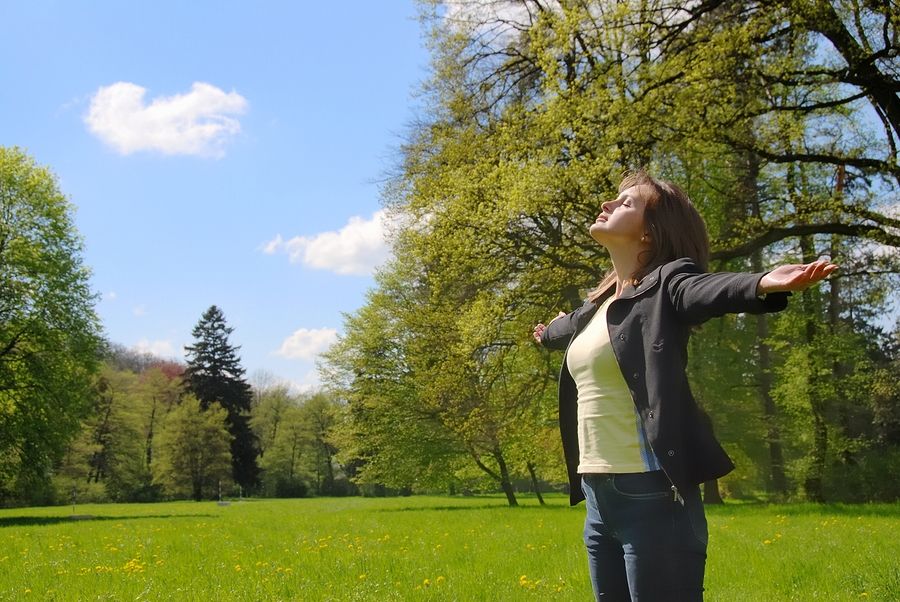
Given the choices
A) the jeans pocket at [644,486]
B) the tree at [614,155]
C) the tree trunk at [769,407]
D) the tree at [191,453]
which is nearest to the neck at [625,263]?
the jeans pocket at [644,486]

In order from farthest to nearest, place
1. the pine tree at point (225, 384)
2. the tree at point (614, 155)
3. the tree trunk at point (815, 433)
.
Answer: the pine tree at point (225, 384)
the tree trunk at point (815, 433)
the tree at point (614, 155)

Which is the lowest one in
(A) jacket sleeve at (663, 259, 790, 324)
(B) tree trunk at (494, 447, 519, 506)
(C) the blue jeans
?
(B) tree trunk at (494, 447, 519, 506)

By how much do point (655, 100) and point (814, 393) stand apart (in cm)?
1300

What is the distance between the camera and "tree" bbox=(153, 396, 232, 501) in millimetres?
53344

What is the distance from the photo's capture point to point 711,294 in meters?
2.30

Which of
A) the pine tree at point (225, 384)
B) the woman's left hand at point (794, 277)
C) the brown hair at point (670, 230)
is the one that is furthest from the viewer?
the pine tree at point (225, 384)

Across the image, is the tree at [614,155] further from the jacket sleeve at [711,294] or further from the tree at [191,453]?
the tree at [191,453]

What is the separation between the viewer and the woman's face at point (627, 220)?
2887 mm

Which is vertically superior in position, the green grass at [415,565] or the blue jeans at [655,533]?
the blue jeans at [655,533]

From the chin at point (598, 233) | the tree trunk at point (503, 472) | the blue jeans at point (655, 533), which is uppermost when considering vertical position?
the chin at point (598, 233)

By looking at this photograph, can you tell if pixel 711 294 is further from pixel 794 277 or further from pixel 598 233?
pixel 598 233

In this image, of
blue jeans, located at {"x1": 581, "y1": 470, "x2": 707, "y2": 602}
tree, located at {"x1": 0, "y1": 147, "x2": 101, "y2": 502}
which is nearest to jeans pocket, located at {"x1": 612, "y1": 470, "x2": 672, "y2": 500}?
blue jeans, located at {"x1": 581, "y1": 470, "x2": 707, "y2": 602}

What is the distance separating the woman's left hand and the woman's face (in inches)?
31.4

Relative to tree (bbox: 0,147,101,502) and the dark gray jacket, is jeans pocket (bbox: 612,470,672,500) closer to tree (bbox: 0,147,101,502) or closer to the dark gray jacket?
the dark gray jacket
